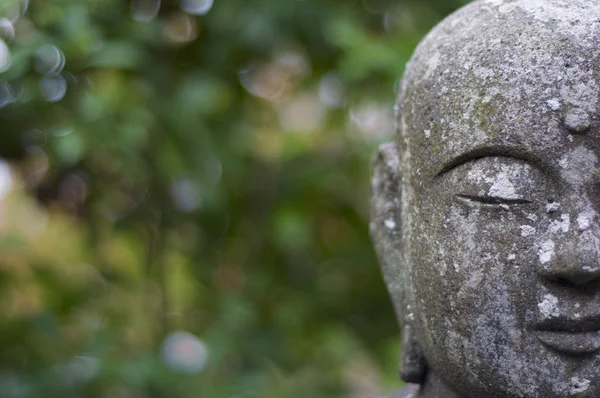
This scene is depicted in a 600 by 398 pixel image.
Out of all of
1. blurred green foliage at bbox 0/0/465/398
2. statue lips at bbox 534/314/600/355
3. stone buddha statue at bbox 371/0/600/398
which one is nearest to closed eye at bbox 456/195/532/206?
stone buddha statue at bbox 371/0/600/398

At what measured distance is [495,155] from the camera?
132cm

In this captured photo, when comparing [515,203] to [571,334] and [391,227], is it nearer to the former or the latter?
[571,334]

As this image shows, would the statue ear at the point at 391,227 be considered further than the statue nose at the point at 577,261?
Yes

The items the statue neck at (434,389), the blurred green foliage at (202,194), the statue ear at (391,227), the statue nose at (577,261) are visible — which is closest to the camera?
the statue nose at (577,261)

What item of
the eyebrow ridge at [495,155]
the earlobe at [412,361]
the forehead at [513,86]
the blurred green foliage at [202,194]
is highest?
the blurred green foliage at [202,194]

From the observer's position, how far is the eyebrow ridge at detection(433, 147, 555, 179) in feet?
4.21

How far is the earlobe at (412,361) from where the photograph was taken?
1559mm

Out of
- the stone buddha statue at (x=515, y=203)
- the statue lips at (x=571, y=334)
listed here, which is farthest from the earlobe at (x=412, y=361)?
the statue lips at (x=571, y=334)

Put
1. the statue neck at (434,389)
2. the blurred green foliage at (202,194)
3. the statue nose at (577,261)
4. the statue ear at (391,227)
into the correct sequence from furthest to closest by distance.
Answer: the blurred green foliage at (202,194)
the statue ear at (391,227)
the statue neck at (434,389)
the statue nose at (577,261)

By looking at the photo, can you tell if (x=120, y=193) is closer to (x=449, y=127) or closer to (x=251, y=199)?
(x=251, y=199)

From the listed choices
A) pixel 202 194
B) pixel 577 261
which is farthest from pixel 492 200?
pixel 202 194

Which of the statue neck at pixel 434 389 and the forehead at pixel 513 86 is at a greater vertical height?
the forehead at pixel 513 86

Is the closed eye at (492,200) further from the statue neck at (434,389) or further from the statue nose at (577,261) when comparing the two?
the statue neck at (434,389)

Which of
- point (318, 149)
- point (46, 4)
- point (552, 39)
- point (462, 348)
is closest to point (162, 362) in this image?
point (318, 149)
